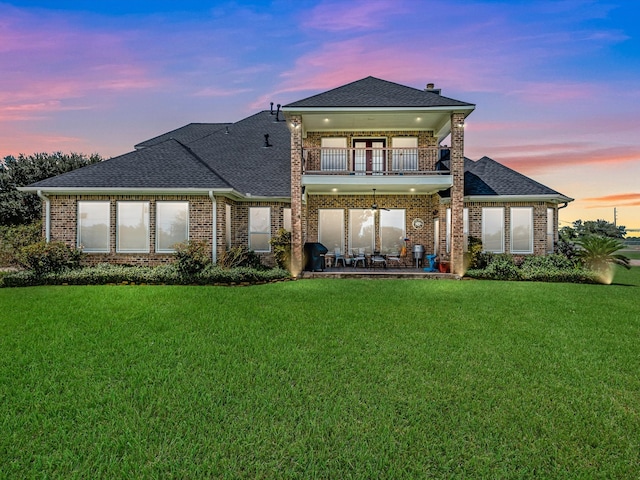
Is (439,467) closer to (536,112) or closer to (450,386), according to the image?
(450,386)

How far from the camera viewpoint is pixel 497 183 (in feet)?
57.1

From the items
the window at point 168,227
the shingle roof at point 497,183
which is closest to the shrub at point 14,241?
the window at point 168,227

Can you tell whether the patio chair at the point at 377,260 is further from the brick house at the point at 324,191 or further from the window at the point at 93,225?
the window at the point at 93,225

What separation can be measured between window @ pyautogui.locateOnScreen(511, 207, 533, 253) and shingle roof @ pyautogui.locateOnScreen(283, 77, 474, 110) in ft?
18.9

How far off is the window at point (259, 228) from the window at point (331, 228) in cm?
258

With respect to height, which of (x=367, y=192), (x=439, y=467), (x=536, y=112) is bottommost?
(x=439, y=467)

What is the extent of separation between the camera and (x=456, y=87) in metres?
21.5

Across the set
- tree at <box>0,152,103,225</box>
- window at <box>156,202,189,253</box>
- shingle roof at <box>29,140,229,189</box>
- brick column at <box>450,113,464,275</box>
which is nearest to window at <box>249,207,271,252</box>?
shingle roof at <box>29,140,229,189</box>

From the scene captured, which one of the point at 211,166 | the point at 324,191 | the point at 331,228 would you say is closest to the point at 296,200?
the point at 324,191

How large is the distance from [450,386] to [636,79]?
1838 centimetres

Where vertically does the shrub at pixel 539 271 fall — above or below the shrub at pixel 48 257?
below

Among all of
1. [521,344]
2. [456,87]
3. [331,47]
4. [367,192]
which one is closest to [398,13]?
[331,47]

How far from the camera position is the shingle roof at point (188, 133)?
73.7 ft

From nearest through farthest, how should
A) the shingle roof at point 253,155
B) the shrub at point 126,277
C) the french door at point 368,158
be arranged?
the shrub at point 126,277, the shingle roof at point 253,155, the french door at point 368,158
